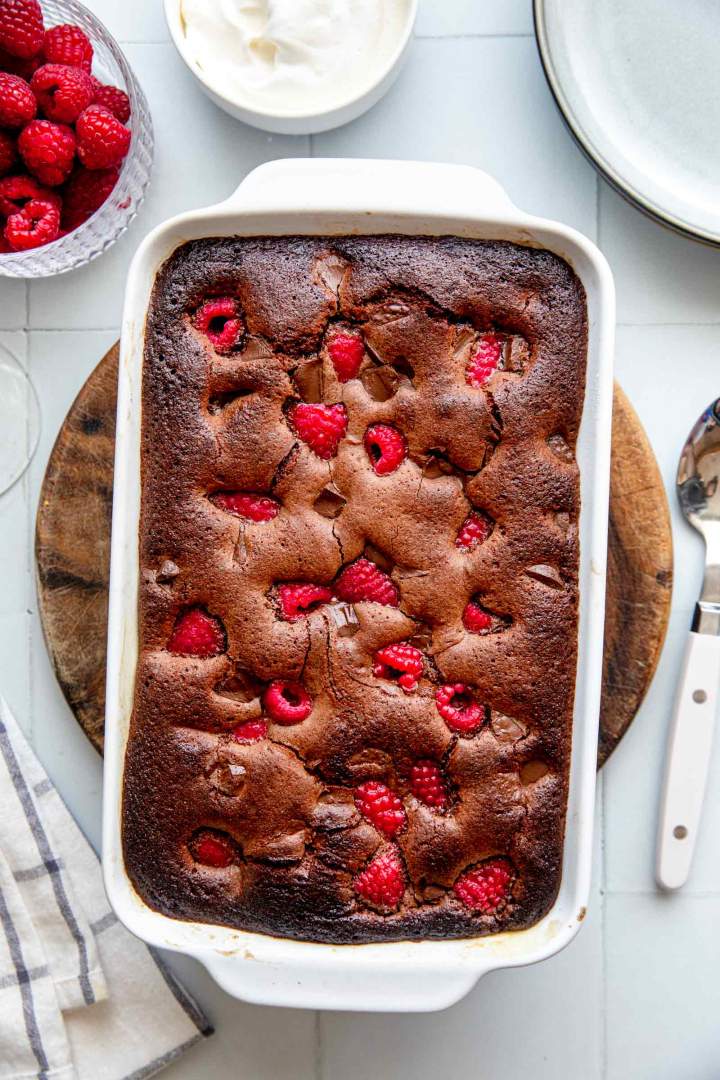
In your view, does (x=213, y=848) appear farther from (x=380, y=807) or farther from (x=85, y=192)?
(x=85, y=192)

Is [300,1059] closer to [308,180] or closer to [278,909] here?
[278,909]

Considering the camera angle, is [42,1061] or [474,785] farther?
[42,1061]

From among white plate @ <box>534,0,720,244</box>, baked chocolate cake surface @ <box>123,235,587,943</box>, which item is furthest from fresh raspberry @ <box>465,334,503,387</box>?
white plate @ <box>534,0,720,244</box>

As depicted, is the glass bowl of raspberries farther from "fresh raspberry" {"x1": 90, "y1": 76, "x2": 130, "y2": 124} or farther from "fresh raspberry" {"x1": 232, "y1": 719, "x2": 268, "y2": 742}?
"fresh raspberry" {"x1": 232, "y1": 719, "x2": 268, "y2": 742}

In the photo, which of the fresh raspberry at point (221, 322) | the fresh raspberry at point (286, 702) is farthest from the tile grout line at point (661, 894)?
the fresh raspberry at point (221, 322)

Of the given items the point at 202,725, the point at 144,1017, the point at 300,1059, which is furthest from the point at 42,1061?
the point at 202,725
